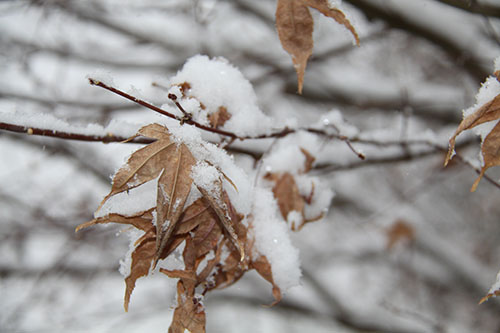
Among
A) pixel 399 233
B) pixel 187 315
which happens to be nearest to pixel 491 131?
pixel 187 315

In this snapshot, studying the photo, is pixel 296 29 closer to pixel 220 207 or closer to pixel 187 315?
pixel 220 207

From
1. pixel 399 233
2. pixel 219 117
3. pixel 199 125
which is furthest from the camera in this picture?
pixel 399 233

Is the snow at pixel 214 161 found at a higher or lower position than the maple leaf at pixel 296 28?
lower

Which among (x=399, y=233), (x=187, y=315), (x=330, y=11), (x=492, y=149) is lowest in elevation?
(x=399, y=233)

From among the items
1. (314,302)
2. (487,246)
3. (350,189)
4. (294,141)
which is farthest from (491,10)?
(487,246)

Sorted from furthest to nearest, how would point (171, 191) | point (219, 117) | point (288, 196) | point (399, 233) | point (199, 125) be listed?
point (399, 233) → point (288, 196) → point (219, 117) → point (199, 125) → point (171, 191)

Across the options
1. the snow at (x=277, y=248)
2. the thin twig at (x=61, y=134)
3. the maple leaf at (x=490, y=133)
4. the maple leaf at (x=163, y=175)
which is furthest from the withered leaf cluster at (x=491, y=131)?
the thin twig at (x=61, y=134)

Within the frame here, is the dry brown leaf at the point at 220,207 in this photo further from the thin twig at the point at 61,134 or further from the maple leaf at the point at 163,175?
the thin twig at the point at 61,134

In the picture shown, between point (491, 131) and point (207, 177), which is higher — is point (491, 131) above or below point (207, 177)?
above
